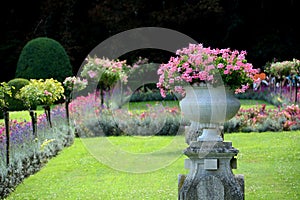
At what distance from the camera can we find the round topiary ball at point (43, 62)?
20125mm

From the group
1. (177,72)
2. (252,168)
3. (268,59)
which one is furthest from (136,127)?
(268,59)

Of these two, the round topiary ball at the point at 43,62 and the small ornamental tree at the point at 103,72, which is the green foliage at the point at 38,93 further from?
the round topiary ball at the point at 43,62

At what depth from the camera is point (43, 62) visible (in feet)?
66.4

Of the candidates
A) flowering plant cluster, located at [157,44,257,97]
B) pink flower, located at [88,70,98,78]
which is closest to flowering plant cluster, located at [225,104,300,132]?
pink flower, located at [88,70,98,78]

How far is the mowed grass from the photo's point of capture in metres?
7.22

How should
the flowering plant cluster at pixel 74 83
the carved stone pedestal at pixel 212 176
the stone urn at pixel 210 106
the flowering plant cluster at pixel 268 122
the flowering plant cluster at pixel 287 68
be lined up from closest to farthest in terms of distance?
1. the carved stone pedestal at pixel 212 176
2. the stone urn at pixel 210 106
3. the flowering plant cluster at pixel 268 122
4. the flowering plant cluster at pixel 74 83
5. the flowering plant cluster at pixel 287 68

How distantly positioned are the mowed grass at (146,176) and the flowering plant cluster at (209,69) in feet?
4.88

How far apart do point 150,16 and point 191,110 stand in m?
21.7

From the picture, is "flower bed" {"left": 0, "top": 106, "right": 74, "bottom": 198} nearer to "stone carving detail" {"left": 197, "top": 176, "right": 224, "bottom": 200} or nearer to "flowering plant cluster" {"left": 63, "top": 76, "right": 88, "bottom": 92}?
"flowering plant cluster" {"left": 63, "top": 76, "right": 88, "bottom": 92}

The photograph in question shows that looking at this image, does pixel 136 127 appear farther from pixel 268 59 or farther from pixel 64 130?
pixel 268 59

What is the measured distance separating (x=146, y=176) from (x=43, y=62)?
41.0 feet

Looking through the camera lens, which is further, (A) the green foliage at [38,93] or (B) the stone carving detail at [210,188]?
(A) the green foliage at [38,93]

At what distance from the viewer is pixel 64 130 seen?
1199 cm

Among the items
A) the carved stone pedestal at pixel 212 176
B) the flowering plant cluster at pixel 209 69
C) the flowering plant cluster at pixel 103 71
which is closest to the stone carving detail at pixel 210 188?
the carved stone pedestal at pixel 212 176
